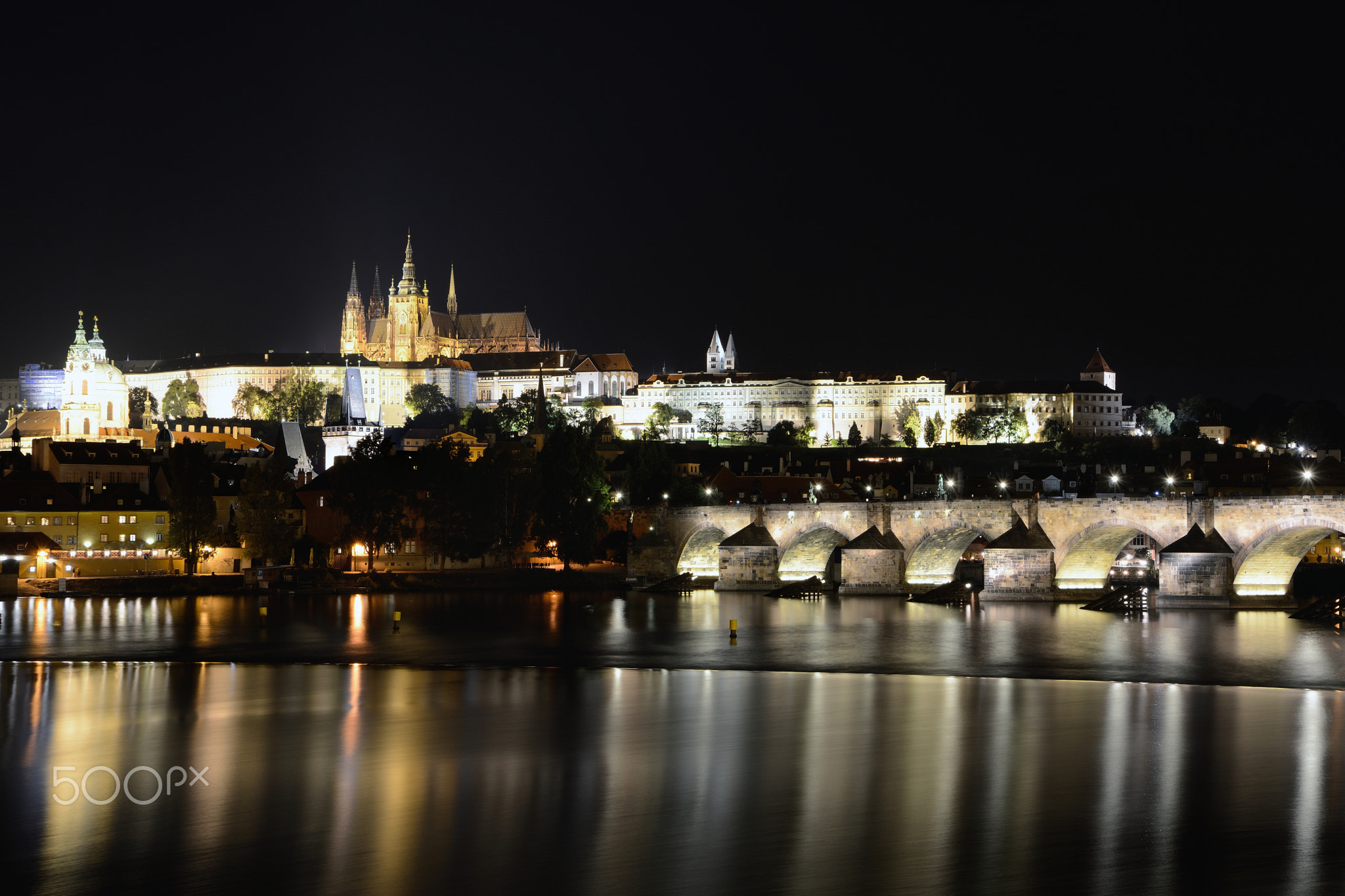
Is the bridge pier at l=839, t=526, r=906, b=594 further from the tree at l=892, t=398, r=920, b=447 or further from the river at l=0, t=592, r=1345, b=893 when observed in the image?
the tree at l=892, t=398, r=920, b=447

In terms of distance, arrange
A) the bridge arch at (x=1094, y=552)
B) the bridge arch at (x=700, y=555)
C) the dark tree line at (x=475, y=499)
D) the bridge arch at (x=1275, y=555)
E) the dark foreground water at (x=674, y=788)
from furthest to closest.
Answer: the bridge arch at (x=700, y=555) < the dark tree line at (x=475, y=499) < the bridge arch at (x=1094, y=552) < the bridge arch at (x=1275, y=555) < the dark foreground water at (x=674, y=788)

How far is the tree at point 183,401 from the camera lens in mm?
149875

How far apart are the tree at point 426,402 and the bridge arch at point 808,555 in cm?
10191

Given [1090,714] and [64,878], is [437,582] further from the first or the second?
[64,878]

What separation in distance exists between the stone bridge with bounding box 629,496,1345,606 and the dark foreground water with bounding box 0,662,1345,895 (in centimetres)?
1501

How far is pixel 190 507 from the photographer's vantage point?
52.9 metres

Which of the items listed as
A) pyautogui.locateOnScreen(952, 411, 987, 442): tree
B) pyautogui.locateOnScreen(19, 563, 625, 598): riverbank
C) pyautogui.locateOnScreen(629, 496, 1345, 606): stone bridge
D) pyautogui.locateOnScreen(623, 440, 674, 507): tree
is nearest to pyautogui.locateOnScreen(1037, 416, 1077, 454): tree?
pyautogui.locateOnScreen(952, 411, 987, 442): tree

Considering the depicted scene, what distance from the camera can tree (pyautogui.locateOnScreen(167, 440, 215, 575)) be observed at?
174 ft

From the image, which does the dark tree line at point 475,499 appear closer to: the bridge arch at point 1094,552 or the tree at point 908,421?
the bridge arch at point 1094,552

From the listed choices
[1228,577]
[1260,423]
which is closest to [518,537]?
[1228,577]

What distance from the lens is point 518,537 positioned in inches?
2370

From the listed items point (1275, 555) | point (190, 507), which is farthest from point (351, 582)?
point (1275, 555)

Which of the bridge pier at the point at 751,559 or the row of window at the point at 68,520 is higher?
the row of window at the point at 68,520

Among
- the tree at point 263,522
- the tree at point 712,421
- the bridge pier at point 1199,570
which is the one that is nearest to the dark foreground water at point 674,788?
the bridge pier at point 1199,570
